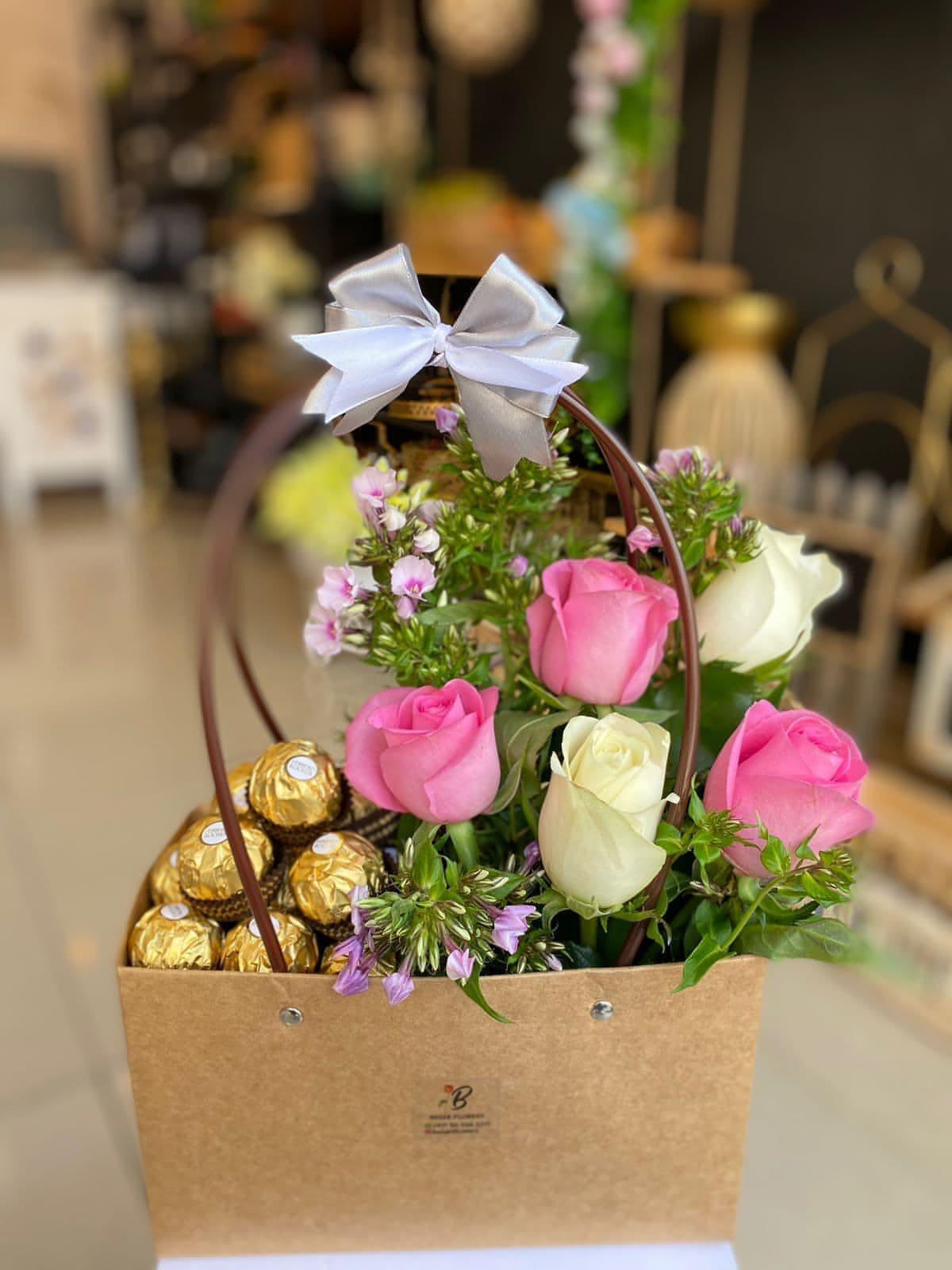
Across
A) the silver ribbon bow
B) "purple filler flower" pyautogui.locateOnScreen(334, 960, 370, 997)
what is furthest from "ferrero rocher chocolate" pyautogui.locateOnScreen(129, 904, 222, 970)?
the silver ribbon bow

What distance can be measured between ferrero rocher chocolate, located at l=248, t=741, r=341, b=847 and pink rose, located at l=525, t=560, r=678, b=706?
0.56 ft

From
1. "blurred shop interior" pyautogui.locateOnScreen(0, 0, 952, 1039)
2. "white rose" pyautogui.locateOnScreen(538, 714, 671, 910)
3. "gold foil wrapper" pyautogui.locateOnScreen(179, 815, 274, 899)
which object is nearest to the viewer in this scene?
"white rose" pyautogui.locateOnScreen(538, 714, 671, 910)

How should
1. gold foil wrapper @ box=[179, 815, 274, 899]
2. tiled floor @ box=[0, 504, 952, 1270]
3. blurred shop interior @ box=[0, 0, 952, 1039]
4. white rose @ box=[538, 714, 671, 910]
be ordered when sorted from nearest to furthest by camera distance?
white rose @ box=[538, 714, 671, 910] → gold foil wrapper @ box=[179, 815, 274, 899] → tiled floor @ box=[0, 504, 952, 1270] → blurred shop interior @ box=[0, 0, 952, 1039]

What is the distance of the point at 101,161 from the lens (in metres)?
4.66

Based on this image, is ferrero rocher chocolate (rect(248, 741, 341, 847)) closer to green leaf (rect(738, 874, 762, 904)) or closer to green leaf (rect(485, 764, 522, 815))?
green leaf (rect(485, 764, 522, 815))

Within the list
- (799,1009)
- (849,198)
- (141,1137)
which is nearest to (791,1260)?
(799,1009)

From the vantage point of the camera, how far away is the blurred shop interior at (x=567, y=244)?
85.4 inches

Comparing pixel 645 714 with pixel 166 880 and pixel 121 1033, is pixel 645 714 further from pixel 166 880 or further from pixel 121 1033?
pixel 121 1033

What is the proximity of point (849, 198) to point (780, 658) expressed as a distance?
7.23 ft

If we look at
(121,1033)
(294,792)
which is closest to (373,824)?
(294,792)

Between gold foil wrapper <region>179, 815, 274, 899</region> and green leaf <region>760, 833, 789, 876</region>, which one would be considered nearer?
green leaf <region>760, 833, 789, 876</region>

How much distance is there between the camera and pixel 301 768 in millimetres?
655

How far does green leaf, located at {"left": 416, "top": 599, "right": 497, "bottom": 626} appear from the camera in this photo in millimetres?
587

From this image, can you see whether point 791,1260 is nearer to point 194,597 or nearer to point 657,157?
point 657,157
